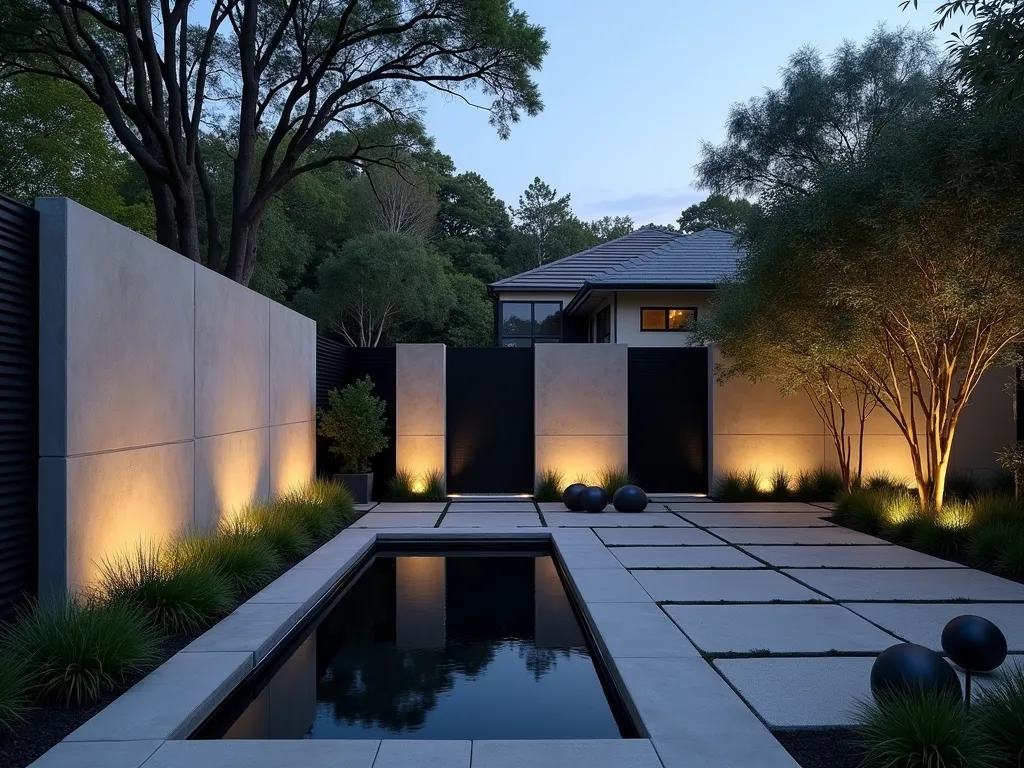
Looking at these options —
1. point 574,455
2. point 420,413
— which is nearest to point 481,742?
point 574,455

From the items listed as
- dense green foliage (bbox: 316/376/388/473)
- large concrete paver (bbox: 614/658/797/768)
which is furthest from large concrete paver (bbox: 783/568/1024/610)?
dense green foliage (bbox: 316/376/388/473)

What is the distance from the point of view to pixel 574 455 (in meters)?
12.8

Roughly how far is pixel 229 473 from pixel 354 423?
12.6ft

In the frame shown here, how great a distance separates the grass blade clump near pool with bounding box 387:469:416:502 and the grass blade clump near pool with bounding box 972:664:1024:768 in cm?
969

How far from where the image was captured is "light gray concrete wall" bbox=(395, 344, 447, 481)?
12.8 metres

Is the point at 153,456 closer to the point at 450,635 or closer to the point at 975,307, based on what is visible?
the point at 450,635

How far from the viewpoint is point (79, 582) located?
487 cm

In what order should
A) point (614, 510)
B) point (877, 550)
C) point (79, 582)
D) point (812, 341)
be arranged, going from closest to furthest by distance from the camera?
point (79, 582) < point (877, 550) < point (812, 341) < point (614, 510)

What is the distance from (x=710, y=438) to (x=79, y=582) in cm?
979

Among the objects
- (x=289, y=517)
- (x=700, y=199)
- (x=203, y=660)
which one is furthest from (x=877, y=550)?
(x=700, y=199)

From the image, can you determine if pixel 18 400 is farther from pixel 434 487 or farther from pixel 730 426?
pixel 730 426

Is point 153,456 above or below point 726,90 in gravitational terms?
below

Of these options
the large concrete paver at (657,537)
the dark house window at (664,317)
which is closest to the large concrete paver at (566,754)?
the large concrete paver at (657,537)

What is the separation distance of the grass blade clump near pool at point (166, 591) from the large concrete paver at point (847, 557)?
16.2ft
